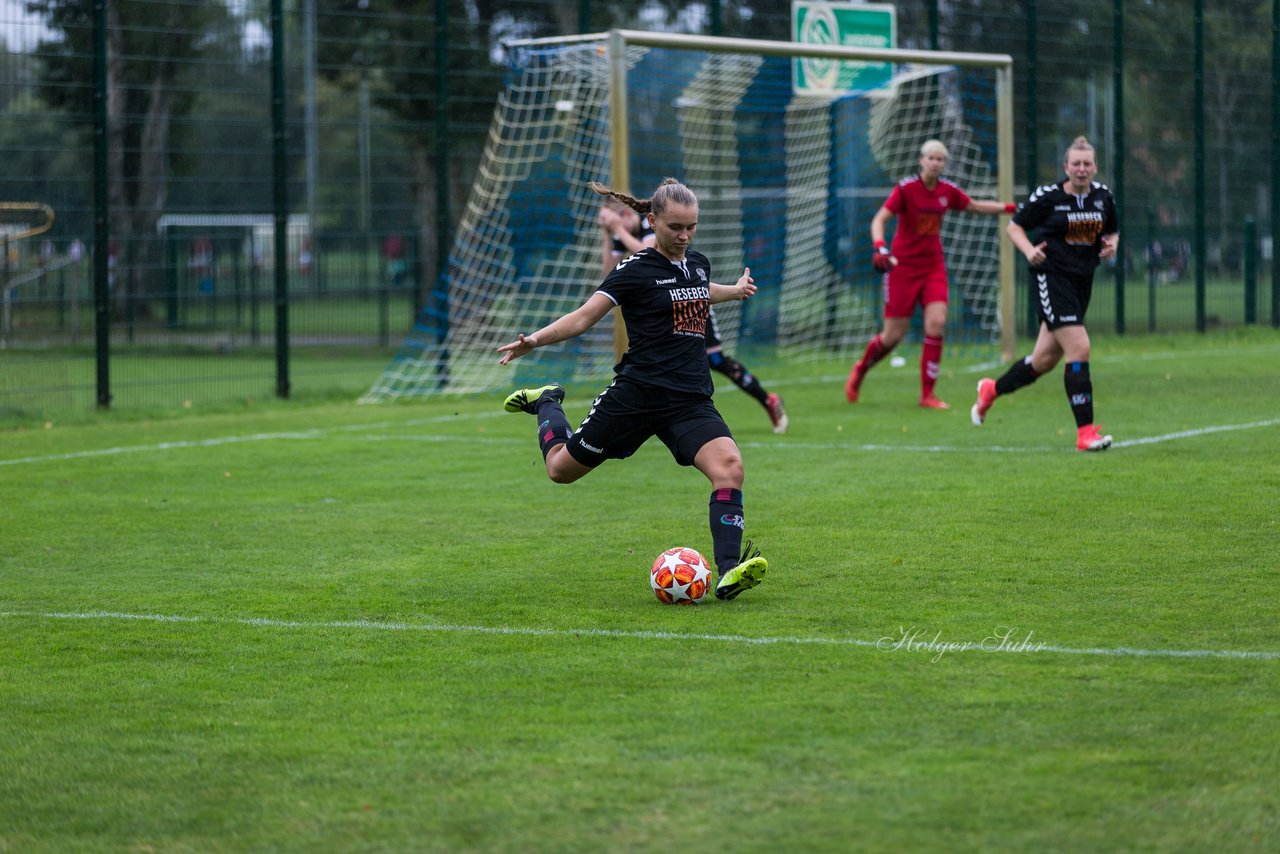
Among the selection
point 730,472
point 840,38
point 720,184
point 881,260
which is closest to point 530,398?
point 730,472

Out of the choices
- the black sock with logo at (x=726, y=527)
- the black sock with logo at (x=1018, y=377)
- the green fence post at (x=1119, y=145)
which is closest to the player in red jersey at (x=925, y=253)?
the black sock with logo at (x=1018, y=377)

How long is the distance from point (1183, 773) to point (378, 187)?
52.5 ft

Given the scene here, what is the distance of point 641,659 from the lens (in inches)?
229

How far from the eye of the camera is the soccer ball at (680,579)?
674cm

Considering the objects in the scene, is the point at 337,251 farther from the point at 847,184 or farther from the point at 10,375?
the point at 847,184

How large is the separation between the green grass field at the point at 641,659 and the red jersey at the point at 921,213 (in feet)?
10.9

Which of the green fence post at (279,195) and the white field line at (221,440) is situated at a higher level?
the green fence post at (279,195)

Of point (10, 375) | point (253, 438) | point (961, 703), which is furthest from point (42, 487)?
point (961, 703)

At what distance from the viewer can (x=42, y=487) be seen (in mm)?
10789

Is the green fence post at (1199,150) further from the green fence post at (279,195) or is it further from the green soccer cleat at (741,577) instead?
the green soccer cleat at (741,577)

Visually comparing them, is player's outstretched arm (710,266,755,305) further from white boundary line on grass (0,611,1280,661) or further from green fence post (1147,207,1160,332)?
green fence post (1147,207,1160,332)

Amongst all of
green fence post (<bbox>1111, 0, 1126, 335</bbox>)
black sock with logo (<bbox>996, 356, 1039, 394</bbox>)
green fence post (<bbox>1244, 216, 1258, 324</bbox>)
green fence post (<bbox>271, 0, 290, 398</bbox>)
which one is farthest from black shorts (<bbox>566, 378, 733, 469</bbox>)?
green fence post (<bbox>1244, 216, 1258, 324</bbox>)

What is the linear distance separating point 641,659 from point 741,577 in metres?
1.02

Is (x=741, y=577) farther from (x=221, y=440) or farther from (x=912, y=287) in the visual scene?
(x=912, y=287)
